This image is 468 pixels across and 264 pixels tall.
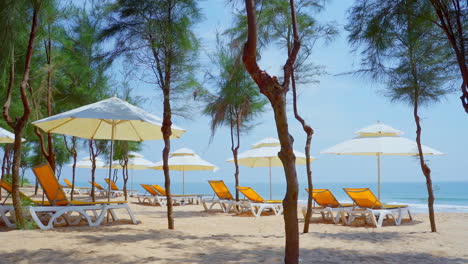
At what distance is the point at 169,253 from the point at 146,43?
3.73 metres

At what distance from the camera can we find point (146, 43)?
6996 mm

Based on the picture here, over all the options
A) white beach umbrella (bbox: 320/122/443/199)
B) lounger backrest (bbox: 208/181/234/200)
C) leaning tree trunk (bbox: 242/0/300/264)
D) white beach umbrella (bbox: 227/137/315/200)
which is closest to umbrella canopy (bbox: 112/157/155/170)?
white beach umbrella (bbox: 227/137/315/200)

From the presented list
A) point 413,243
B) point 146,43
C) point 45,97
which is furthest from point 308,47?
point 45,97

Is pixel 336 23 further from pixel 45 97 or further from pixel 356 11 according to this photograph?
pixel 45 97

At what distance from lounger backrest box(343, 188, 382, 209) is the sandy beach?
1138mm

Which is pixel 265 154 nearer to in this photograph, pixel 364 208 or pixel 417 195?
pixel 364 208

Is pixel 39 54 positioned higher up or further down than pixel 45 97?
higher up

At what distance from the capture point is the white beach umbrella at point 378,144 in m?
8.95

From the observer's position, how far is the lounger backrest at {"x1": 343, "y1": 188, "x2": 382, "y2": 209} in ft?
26.2

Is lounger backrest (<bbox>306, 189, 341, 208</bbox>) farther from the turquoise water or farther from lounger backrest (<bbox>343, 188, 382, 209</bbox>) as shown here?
the turquoise water

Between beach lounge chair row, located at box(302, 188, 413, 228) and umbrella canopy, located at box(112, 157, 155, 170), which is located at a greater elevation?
umbrella canopy, located at box(112, 157, 155, 170)

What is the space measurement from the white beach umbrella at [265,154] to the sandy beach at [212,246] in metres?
4.75

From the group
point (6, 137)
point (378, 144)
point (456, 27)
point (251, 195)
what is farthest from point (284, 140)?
point (251, 195)

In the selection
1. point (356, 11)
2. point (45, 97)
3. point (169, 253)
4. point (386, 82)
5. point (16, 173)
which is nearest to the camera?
point (169, 253)
